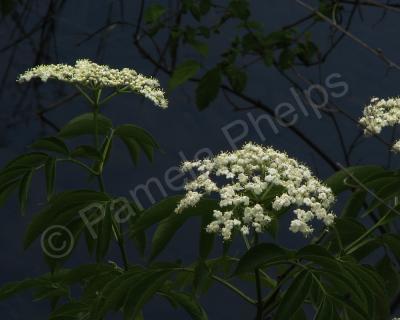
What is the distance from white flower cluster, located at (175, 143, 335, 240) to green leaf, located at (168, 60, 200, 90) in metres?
0.74

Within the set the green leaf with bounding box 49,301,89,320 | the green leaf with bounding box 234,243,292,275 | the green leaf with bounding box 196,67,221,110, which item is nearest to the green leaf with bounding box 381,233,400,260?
the green leaf with bounding box 234,243,292,275

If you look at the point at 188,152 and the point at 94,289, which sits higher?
the point at 188,152

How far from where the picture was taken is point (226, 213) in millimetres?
1399

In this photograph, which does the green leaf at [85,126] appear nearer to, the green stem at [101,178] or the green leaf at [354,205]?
the green stem at [101,178]

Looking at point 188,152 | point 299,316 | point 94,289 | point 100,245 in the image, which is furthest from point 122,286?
point 188,152

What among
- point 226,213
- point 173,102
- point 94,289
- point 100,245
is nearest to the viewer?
point 226,213

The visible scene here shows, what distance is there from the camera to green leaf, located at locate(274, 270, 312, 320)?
1382mm

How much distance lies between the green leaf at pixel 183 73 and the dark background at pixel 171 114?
826mm

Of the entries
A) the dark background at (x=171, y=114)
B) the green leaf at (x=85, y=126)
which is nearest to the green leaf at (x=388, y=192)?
the green leaf at (x=85, y=126)

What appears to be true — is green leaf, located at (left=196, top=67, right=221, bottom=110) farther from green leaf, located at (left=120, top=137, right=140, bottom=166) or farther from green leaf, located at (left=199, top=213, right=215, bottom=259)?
green leaf, located at (left=199, top=213, right=215, bottom=259)

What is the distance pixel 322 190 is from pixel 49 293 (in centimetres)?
63

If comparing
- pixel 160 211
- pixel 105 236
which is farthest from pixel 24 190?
pixel 160 211

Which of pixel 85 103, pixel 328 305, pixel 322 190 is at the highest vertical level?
pixel 85 103

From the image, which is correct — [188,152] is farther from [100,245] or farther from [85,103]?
[100,245]
